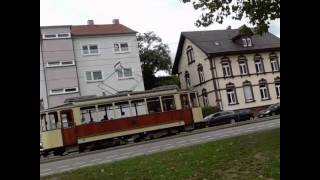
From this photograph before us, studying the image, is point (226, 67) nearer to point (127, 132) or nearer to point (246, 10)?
point (127, 132)

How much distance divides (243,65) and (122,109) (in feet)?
83.3

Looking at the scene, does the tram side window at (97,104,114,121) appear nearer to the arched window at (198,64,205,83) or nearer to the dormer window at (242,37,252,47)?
the arched window at (198,64,205,83)

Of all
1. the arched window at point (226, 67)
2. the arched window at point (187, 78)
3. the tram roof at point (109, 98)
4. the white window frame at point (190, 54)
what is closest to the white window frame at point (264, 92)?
the arched window at point (226, 67)

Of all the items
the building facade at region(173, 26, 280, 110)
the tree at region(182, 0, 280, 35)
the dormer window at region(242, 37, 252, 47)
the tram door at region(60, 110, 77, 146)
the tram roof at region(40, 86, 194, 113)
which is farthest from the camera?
the dormer window at region(242, 37, 252, 47)

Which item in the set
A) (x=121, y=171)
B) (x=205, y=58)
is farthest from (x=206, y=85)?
(x=121, y=171)

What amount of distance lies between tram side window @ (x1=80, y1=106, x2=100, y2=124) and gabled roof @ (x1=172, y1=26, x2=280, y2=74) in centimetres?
2306

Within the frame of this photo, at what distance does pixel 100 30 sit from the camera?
5388cm

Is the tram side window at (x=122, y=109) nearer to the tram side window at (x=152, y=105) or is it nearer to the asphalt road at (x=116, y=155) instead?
the tram side window at (x=152, y=105)

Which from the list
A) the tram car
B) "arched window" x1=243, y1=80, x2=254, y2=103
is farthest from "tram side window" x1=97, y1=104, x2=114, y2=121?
"arched window" x1=243, y1=80, x2=254, y2=103

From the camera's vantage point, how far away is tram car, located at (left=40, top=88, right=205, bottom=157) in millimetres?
31078

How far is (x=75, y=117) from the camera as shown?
31.3 m

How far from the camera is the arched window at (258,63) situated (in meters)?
55.3
